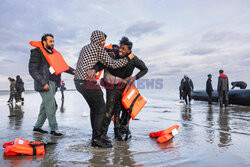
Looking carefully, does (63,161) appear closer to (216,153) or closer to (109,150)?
(109,150)

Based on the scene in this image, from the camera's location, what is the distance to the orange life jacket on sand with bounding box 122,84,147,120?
4127 millimetres

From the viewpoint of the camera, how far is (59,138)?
435 cm

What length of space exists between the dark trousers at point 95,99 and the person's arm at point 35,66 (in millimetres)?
1101

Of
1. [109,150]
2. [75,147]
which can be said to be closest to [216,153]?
[109,150]

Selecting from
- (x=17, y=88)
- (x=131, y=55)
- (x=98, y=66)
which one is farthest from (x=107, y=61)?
(x=17, y=88)

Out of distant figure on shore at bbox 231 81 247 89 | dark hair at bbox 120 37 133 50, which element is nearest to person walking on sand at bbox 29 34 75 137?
dark hair at bbox 120 37 133 50

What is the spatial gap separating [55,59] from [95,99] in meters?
1.52

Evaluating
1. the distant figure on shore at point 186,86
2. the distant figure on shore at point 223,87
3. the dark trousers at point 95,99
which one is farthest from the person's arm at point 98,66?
the distant figure on shore at point 186,86

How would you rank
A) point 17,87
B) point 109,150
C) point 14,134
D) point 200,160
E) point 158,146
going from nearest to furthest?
1. point 200,160
2. point 109,150
3. point 158,146
4. point 14,134
5. point 17,87

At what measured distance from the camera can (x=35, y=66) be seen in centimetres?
438

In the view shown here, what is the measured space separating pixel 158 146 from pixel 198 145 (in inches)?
28.4

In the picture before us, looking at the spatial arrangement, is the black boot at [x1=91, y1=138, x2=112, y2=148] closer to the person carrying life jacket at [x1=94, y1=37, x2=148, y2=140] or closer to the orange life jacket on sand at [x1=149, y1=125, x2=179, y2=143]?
the person carrying life jacket at [x1=94, y1=37, x2=148, y2=140]

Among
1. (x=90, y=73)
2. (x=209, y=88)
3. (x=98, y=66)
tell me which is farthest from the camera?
(x=209, y=88)

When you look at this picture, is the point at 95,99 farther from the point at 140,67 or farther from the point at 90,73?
the point at 140,67
